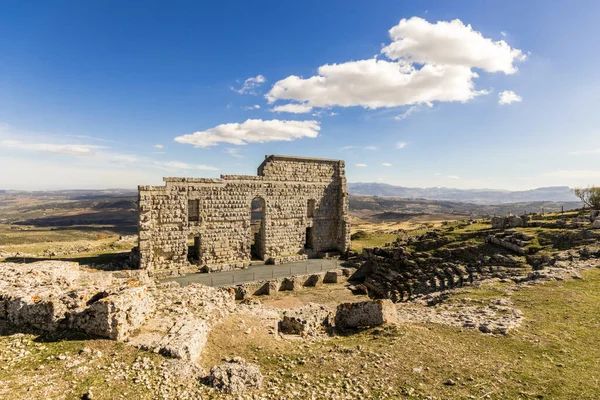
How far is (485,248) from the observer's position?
22.8 metres

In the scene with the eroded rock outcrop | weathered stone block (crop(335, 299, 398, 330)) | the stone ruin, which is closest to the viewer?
weathered stone block (crop(335, 299, 398, 330))

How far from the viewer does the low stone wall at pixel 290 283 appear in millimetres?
21609

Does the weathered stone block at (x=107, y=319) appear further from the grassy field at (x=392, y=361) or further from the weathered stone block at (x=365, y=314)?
the weathered stone block at (x=365, y=314)

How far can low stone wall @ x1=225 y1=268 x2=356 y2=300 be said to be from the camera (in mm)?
21609

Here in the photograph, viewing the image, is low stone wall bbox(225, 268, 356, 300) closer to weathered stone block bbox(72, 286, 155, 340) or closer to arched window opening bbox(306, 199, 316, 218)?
arched window opening bbox(306, 199, 316, 218)

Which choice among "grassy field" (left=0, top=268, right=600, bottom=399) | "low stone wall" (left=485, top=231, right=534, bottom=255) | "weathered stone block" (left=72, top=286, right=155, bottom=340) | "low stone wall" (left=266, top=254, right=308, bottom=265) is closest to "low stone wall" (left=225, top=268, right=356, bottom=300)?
"low stone wall" (left=266, top=254, right=308, bottom=265)

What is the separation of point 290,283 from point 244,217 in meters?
7.21

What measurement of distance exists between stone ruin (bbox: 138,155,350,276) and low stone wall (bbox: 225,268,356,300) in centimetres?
430

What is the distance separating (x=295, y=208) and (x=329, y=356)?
20.4 metres

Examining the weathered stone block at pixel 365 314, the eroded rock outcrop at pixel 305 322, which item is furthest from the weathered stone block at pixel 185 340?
the weathered stone block at pixel 365 314

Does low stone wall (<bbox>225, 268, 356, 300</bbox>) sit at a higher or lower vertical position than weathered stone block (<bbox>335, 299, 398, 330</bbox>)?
lower

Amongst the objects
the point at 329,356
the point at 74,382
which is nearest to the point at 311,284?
the point at 329,356

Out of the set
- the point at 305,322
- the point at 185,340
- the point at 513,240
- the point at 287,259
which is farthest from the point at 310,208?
the point at 185,340

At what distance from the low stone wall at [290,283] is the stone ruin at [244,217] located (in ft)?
14.1
